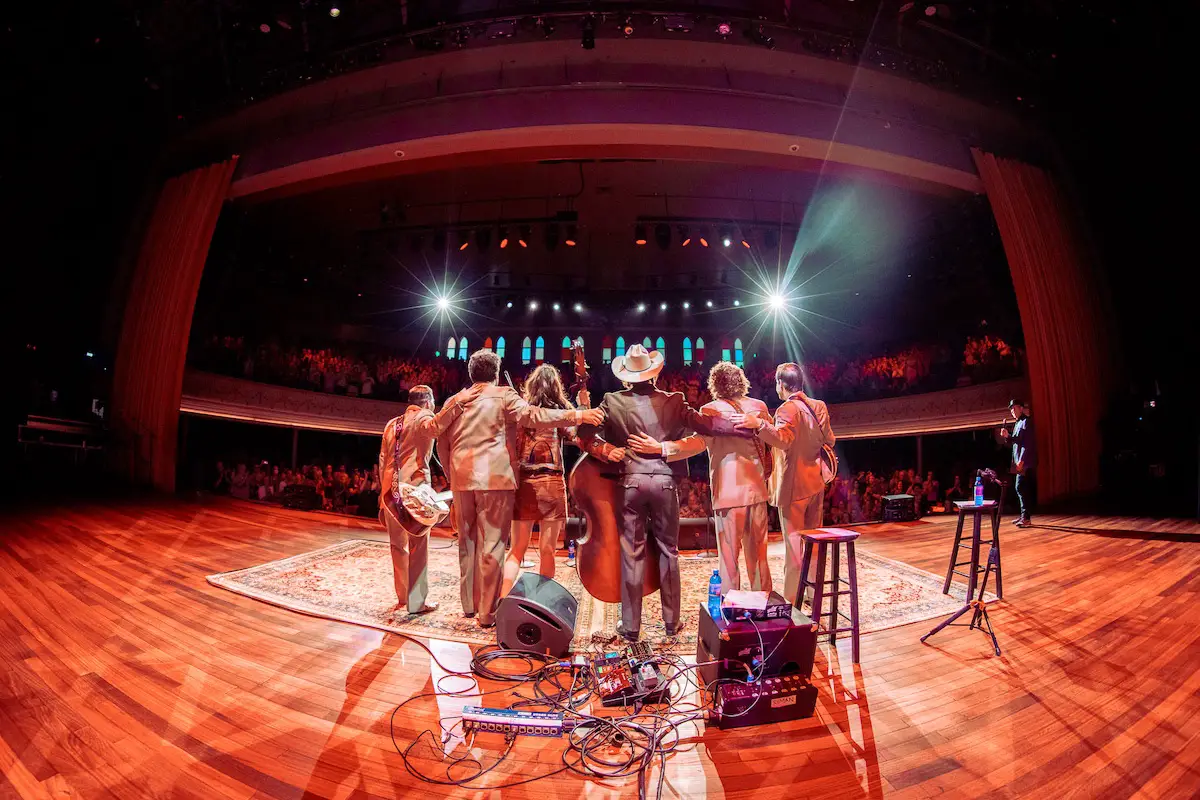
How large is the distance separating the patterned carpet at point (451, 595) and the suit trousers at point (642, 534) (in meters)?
0.36

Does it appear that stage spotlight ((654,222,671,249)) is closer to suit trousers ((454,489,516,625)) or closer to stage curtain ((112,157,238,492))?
stage curtain ((112,157,238,492))

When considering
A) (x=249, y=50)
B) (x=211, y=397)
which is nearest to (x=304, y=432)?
(x=211, y=397)

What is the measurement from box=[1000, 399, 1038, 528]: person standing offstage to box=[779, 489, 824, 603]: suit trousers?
218 inches

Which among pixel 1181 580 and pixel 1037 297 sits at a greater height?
pixel 1037 297

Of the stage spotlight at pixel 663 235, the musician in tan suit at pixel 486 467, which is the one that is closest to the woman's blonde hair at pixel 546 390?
Result: the musician in tan suit at pixel 486 467

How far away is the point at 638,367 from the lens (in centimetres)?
299

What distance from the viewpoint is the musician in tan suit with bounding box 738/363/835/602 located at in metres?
3.38

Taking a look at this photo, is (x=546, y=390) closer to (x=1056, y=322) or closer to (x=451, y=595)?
(x=451, y=595)

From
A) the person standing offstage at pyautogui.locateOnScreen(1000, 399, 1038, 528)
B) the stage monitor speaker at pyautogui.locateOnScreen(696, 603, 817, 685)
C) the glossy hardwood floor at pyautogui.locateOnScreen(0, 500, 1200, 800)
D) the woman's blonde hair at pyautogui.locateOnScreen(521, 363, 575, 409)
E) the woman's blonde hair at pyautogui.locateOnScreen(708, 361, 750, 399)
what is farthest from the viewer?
the person standing offstage at pyautogui.locateOnScreen(1000, 399, 1038, 528)

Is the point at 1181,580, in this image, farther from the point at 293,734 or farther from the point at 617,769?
the point at 293,734

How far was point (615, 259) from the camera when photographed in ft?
47.1

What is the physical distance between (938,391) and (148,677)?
13218 mm

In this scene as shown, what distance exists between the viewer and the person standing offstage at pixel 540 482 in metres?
3.84

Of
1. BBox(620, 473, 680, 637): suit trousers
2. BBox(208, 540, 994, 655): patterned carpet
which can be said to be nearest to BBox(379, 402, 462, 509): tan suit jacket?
BBox(208, 540, 994, 655): patterned carpet
